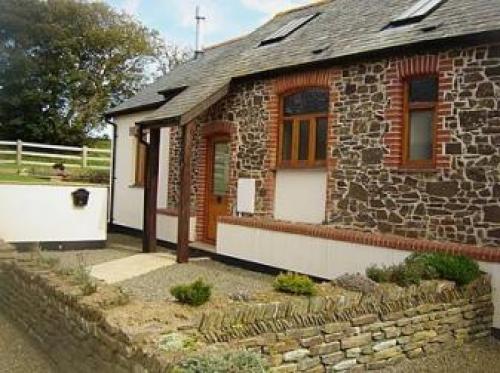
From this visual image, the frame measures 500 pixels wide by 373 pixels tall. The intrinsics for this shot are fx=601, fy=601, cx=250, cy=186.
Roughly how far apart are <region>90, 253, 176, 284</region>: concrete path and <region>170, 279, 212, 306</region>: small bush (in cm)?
511

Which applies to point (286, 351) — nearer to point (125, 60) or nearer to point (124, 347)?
point (124, 347)

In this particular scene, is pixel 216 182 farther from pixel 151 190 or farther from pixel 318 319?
pixel 318 319

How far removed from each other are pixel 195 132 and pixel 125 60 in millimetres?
29692

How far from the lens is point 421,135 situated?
9727 mm

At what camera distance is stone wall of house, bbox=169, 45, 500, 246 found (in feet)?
28.4

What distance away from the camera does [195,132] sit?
15.0 meters

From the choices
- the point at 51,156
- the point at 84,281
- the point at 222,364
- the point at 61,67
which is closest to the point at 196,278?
the point at 84,281

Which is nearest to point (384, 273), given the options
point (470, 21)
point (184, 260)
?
point (470, 21)

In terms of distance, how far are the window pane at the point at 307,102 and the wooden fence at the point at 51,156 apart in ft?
66.9

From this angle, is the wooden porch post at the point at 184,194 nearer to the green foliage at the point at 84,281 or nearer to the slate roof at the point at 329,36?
the slate roof at the point at 329,36

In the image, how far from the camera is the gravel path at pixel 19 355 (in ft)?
21.5

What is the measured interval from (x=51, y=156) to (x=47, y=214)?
1868 centimetres

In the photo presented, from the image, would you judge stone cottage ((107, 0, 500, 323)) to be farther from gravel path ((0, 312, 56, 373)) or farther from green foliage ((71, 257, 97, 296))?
gravel path ((0, 312, 56, 373))

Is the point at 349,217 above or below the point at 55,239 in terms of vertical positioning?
above
